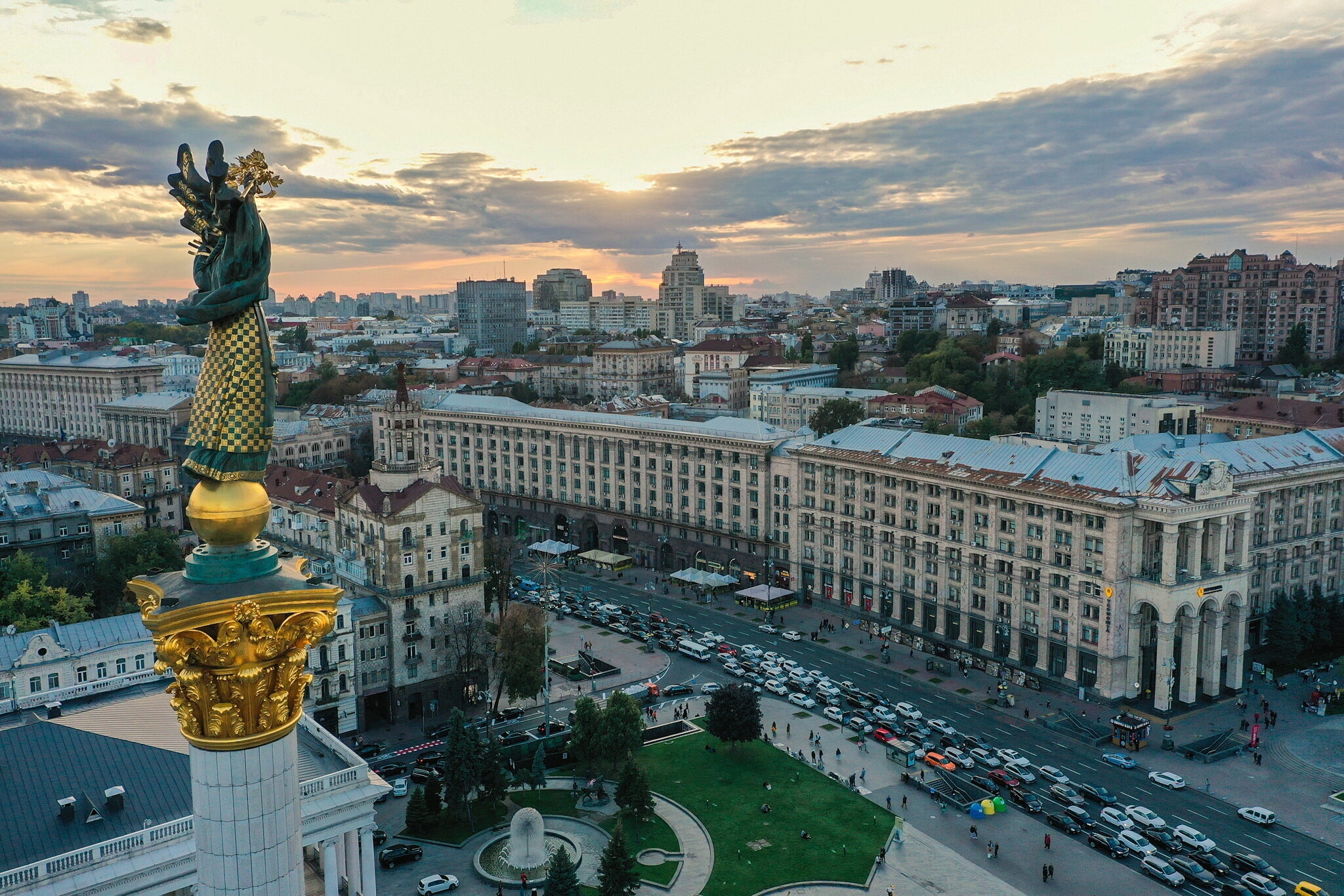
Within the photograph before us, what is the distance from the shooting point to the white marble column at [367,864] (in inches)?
1718

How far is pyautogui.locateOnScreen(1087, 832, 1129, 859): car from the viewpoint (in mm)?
58281

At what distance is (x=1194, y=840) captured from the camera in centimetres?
5888

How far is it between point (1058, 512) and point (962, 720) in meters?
18.9

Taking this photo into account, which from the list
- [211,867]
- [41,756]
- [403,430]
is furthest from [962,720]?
[211,867]

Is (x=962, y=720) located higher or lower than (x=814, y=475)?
lower

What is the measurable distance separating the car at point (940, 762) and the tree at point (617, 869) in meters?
26.3

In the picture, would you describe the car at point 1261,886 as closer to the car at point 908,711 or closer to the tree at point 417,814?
the car at point 908,711

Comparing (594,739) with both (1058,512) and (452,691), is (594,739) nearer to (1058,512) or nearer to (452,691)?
(452,691)

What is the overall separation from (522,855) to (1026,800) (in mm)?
31141

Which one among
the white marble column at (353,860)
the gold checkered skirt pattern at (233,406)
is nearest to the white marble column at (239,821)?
the gold checkered skirt pattern at (233,406)

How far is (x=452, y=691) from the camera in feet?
256

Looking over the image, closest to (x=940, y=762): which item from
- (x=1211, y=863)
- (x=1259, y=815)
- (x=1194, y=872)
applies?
(x=1194, y=872)

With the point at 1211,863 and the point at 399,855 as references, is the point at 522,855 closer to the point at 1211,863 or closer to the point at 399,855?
the point at 399,855

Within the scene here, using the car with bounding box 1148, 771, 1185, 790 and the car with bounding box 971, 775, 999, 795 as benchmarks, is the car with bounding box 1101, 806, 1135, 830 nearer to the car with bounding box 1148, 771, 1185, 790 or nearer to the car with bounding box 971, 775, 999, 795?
the car with bounding box 1148, 771, 1185, 790
